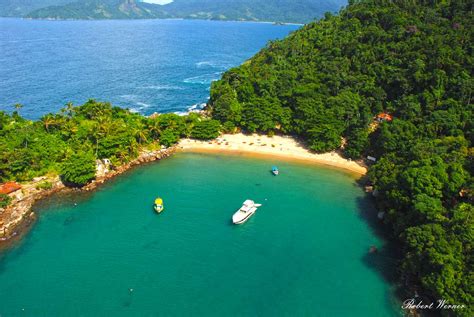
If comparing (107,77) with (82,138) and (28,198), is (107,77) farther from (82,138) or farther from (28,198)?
(28,198)

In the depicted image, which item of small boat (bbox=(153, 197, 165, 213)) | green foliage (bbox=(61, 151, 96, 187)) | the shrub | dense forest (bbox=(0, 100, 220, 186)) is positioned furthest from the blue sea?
small boat (bbox=(153, 197, 165, 213))

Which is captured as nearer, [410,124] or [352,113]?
[410,124]

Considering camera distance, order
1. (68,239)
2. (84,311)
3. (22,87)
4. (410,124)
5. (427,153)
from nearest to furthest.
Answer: (84,311) → (68,239) → (427,153) → (410,124) → (22,87)

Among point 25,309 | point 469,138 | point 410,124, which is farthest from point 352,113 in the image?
point 25,309

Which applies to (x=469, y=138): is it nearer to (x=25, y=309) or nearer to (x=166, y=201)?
(x=166, y=201)

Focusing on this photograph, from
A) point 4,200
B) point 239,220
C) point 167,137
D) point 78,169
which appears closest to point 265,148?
point 167,137

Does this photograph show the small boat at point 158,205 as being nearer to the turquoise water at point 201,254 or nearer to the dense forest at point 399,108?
the turquoise water at point 201,254

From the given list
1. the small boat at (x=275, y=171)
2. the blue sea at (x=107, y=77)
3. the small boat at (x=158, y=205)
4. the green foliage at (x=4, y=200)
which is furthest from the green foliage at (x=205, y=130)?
the green foliage at (x=4, y=200)
